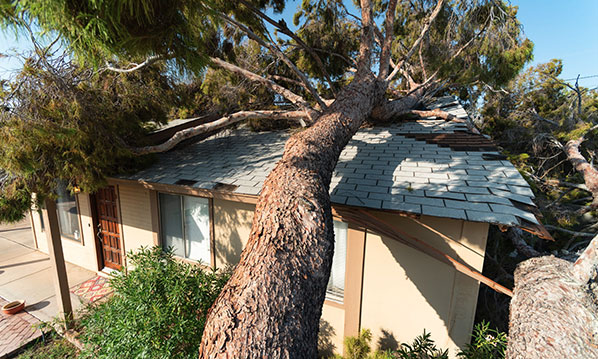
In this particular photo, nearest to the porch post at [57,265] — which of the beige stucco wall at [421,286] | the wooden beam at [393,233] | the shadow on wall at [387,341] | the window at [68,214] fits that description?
the window at [68,214]

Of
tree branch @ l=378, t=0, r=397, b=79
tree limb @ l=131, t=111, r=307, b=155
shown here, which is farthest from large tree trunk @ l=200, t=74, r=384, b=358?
tree branch @ l=378, t=0, r=397, b=79

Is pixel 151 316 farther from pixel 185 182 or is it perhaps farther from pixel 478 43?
pixel 478 43

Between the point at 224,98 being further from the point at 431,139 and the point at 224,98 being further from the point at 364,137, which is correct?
the point at 431,139

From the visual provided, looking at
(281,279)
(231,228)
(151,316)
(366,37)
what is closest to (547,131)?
(366,37)

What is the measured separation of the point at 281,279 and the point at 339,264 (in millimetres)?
3213

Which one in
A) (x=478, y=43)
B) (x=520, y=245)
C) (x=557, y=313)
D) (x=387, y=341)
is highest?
(x=478, y=43)

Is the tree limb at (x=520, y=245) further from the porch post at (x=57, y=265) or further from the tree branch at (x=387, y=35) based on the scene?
the porch post at (x=57, y=265)

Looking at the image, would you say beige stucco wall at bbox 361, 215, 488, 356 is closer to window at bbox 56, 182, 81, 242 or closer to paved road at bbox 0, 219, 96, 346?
paved road at bbox 0, 219, 96, 346

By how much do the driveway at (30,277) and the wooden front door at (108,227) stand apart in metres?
0.74

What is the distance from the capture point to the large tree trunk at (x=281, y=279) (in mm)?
1249

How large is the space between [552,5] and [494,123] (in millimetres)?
4406

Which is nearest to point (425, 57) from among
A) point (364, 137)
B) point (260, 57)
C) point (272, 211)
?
point (364, 137)

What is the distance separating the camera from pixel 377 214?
3822mm

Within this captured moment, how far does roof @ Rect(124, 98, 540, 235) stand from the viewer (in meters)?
3.09
